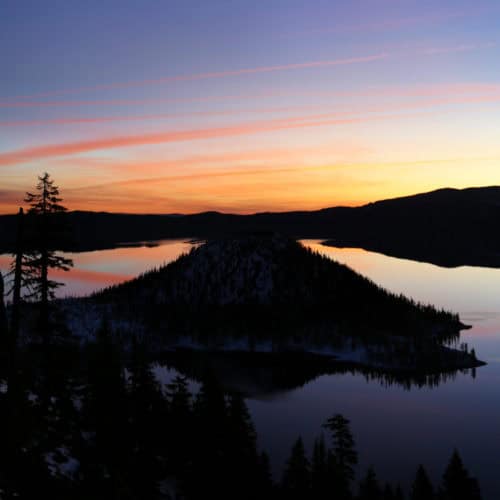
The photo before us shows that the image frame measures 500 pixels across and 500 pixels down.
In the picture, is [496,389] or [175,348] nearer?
[496,389]

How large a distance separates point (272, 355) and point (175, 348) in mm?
30988

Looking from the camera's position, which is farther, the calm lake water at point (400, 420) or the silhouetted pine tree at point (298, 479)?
the calm lake water at point (400, 420)

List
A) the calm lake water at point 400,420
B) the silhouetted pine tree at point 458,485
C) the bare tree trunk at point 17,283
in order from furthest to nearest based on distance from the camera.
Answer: the calm lake water at point 400,420, the silhouetted pine tree at point 458,485, the bare tree trunk at point 17,283

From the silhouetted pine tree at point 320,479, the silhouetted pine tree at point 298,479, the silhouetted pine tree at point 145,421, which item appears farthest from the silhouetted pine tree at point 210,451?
the silhouetted pine tree at point 320,479

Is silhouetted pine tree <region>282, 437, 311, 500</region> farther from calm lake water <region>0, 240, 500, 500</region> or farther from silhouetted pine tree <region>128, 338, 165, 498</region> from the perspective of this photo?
calm lake water <region>0, 240, 500, 500</region>

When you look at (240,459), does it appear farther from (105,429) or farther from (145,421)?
(105,429)

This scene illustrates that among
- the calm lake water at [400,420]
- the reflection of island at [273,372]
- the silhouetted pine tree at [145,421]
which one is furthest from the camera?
the reflection of island at [273,372]

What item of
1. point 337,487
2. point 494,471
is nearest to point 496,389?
point 494,471

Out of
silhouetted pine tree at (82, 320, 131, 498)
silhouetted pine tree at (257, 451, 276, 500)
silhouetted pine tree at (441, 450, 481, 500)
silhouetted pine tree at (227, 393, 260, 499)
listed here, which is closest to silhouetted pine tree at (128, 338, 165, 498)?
silhouetted pine tree at (82, 320, 131, 498)

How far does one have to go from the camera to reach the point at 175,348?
188125 millimetres

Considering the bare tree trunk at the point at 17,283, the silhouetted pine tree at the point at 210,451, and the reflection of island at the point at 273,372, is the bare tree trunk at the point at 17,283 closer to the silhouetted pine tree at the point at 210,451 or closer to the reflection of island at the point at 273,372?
the silhouetted pine tree at the point at 210,451

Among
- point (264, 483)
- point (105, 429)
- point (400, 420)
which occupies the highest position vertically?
point (105, 429)

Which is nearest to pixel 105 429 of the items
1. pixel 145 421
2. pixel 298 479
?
pixel 145 421

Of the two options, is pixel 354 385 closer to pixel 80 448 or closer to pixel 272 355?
pixel 272 355
